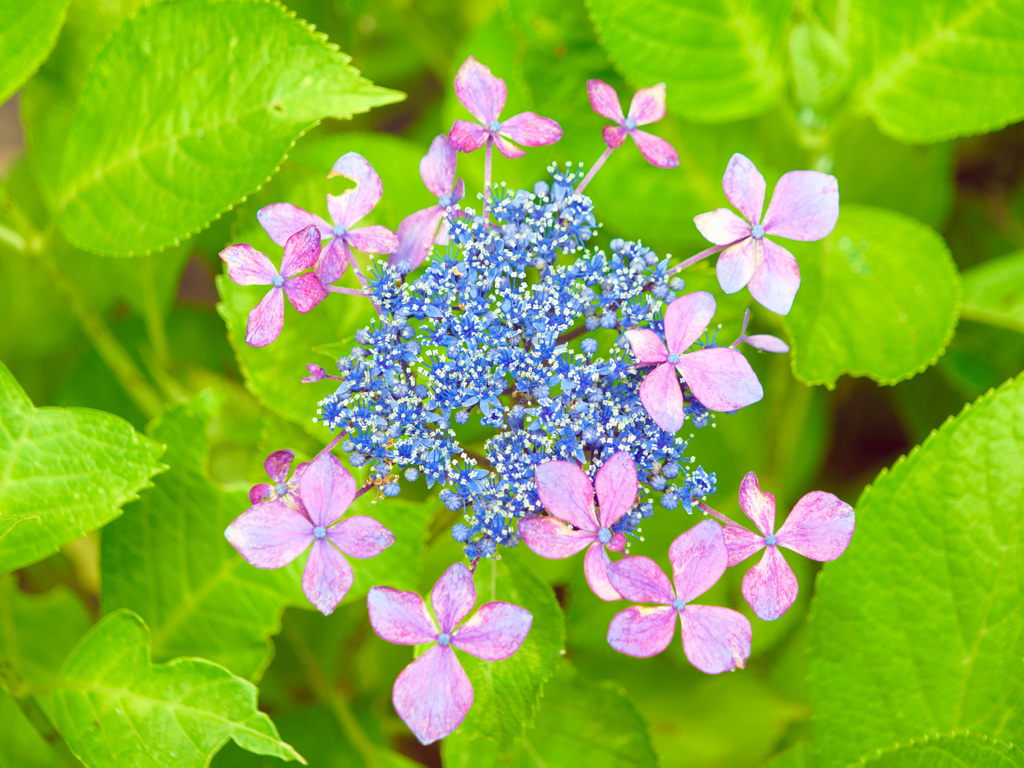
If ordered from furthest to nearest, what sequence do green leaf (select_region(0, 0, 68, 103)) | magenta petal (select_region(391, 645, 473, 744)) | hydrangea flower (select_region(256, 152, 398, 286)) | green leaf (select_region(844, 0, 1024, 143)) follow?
green leaf (select_region(844, 0, 1024, 143))
green leaf (select_region(0, 0, 68, 103))
hydrangea flower (select_region(256, 152, 398, 286))
magenta petal (select_region(391, 645, 473, 744))

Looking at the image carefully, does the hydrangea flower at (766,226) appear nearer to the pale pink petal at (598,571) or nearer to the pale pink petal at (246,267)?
the pale pink petal at (598,571)

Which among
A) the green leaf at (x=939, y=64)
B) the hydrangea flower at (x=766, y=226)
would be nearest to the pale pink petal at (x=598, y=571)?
the hydrangea flower at (x=766, y=226)

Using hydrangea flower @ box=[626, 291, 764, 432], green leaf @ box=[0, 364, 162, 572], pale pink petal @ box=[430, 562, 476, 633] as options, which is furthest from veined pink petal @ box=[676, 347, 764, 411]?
green leaf @ box=[0, 364, 162, 572]

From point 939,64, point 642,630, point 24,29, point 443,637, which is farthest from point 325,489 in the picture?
point 939,64

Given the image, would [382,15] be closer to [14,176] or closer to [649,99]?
[14,176]

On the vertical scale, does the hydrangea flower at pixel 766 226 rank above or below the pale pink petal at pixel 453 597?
above

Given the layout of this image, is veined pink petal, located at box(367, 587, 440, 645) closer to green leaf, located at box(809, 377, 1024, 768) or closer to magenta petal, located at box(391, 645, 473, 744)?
magenta petal, located at box(391, 645, 473, 744)

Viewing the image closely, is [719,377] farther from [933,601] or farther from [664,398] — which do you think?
[933,601]
